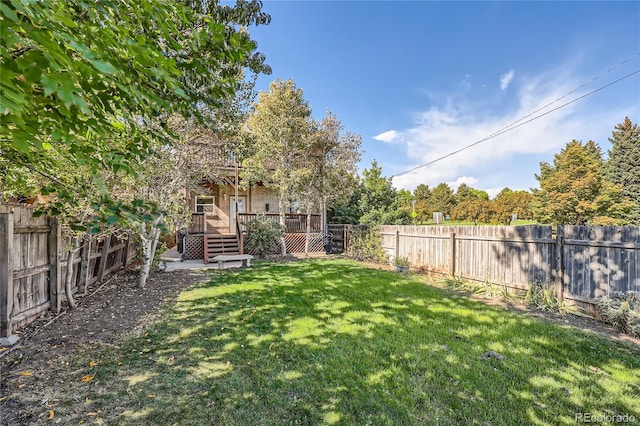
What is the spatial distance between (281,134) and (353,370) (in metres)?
10.7

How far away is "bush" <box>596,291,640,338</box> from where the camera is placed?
4.31 meters

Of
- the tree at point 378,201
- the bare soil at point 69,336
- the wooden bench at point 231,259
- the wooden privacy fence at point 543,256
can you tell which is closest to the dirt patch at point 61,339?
the bare soil at point 69,336

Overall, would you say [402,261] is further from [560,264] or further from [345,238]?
[560,264]

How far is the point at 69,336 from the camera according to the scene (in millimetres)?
3889

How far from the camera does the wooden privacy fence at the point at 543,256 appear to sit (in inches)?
194

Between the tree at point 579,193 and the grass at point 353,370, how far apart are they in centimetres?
2523

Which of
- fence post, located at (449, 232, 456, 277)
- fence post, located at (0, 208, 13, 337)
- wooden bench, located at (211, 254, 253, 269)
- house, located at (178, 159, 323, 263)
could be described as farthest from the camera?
house, located at (178, 159, 323, 263)

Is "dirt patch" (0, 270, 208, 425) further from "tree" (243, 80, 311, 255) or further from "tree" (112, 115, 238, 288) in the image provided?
"tree" (243, 80, 311, 255)

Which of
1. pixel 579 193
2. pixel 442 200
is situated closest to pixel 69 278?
pixel 579 193

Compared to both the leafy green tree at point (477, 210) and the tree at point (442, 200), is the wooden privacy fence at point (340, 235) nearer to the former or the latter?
the leafy green tree at point (477, 210)

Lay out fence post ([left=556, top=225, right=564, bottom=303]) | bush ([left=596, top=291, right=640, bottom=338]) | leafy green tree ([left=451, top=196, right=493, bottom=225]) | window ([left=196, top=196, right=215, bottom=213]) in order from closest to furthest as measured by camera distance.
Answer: bush ([left=596, top=291, right=640, bottom=338]) < fence post ([left=556, top=225, right=564, bottom=303]) < window ([left=196, top=196, right=215, bottom=213]) < leafy green tree ([left=451, top=196, right=493, bottom=225])

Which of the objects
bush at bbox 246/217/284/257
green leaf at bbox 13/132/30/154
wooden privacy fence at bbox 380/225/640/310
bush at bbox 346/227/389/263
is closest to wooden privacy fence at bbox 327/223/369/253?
bush at bbox 346/227/389/263

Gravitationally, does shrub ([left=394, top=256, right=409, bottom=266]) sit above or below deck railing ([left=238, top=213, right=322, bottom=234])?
below

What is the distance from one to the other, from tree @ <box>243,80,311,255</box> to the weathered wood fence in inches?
313
